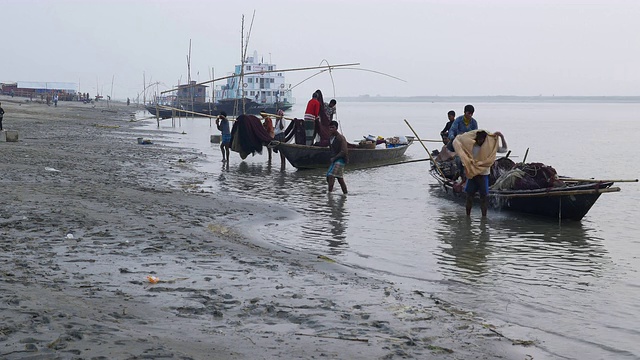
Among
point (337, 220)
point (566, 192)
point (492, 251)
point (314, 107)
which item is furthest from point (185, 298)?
point (314, 107)

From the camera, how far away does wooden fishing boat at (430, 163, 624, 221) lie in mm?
10281

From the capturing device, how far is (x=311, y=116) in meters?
16.8

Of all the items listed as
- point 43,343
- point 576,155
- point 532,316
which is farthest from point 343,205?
point 576,155

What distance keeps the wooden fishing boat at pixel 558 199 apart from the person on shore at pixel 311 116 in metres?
5.66

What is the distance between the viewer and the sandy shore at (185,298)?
4.12 meters

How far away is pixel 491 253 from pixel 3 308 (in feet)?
19.1

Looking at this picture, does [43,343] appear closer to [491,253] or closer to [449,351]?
[449,351]

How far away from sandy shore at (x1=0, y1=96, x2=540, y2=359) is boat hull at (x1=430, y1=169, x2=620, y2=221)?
432 cm

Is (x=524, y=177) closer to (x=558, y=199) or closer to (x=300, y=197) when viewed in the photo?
(x=558, y=199)

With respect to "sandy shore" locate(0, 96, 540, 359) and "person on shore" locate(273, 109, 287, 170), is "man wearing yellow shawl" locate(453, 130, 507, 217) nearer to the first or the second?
"sandy shore" locate(0, 96, 540, 359)

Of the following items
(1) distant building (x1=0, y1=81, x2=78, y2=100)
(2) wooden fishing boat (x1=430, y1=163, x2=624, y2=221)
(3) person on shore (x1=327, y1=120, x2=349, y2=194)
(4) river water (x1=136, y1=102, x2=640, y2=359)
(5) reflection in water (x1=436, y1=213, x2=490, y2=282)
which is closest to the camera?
(4) river water (x1=136, y1=102, x2=640, y2=359)

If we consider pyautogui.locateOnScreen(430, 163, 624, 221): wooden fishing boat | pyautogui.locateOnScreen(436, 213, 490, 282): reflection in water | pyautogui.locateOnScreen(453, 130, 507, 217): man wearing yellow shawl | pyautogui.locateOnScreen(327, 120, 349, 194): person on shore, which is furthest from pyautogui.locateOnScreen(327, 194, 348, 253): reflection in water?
pyautogui.locateOnScreen(430, 163, 624, 221): wooden fishing boat

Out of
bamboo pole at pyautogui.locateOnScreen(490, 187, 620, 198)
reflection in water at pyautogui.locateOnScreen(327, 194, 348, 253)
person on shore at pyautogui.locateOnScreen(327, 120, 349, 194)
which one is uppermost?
person on shore at pyautogui.locateOnScreen(327, 120, 349, 194)

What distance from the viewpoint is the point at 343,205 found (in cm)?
1242
